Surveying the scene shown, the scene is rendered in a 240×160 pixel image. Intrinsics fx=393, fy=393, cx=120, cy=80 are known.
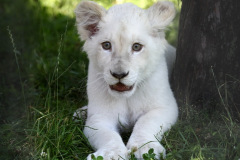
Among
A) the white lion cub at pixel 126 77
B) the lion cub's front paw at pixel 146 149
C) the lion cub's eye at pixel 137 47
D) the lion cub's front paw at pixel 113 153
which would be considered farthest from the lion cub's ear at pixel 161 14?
the lion cub's front paw at pixel 113 153

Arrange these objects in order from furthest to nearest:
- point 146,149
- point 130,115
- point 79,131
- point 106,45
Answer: point 130,115 < point 79,131 < point 106,45 < point 146,149

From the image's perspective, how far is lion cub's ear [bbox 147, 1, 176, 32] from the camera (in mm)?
4453

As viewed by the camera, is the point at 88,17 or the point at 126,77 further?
the point at 88,17

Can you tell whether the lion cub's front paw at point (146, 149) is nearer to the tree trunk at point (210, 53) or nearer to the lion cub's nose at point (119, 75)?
the lion cub's nose at point (119, 75)

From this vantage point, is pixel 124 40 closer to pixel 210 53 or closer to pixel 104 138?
pixel 104 138

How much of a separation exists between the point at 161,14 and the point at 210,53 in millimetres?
771

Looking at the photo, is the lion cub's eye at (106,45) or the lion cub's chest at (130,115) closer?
the lion cub's eye at (106,45)

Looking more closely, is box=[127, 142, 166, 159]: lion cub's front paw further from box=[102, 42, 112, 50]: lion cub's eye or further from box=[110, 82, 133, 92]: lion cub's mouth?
box=[102, 42, 112, 50]: lion cub's eye

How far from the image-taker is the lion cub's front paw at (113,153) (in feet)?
12.6

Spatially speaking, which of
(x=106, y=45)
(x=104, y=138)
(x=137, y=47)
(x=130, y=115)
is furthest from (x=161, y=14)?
(x=104, y=138)

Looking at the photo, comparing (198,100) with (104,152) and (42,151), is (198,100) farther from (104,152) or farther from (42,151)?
(42,151)

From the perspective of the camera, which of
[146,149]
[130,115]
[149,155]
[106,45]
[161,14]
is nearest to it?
[149,155]

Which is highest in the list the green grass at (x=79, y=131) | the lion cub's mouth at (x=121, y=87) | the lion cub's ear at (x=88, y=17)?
the lion cub's ear at (x=88, y=17)

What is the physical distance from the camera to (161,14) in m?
4.49
